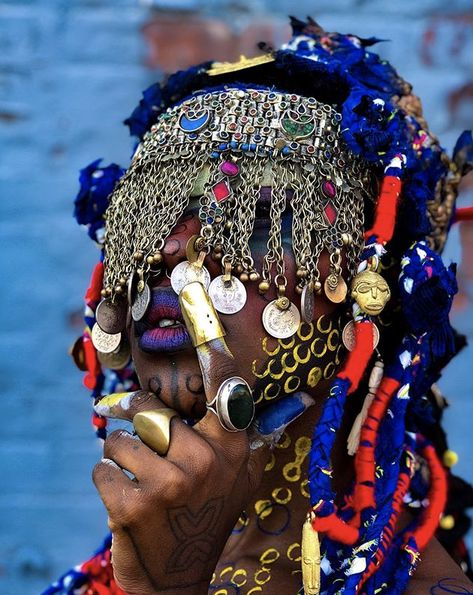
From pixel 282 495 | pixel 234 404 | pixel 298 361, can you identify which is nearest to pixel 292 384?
pixel 298 361

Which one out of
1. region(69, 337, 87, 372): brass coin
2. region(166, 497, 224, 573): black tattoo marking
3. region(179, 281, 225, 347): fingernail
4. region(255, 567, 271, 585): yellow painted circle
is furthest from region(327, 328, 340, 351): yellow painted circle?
region(69, 337, 87, 372): brass coin

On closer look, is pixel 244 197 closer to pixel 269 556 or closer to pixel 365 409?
pixel 365 409

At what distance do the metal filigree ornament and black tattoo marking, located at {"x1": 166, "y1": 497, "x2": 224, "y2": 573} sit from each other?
296mm

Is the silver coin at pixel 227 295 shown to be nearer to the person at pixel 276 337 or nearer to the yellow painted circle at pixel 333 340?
the person at pixel 276 337

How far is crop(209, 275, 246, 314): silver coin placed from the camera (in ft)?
4.52

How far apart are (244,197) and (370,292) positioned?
258 millimetres

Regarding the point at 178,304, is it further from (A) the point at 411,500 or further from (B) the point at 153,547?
(A) the point at 411,500

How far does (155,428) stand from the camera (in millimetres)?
1319

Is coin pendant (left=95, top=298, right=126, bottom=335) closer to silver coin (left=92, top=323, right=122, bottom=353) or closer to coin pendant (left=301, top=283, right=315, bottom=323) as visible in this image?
silver coin (left=92, top=323, right=122, bottom=353)

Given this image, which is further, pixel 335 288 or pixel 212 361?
pixel 335 288

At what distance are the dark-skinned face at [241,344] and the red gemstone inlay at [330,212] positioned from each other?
63mm

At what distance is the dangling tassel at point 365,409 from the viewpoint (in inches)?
60.2

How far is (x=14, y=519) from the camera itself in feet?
8.38

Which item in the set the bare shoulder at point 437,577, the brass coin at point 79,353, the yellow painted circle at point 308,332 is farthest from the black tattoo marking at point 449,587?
the brass coin at point 79,353
